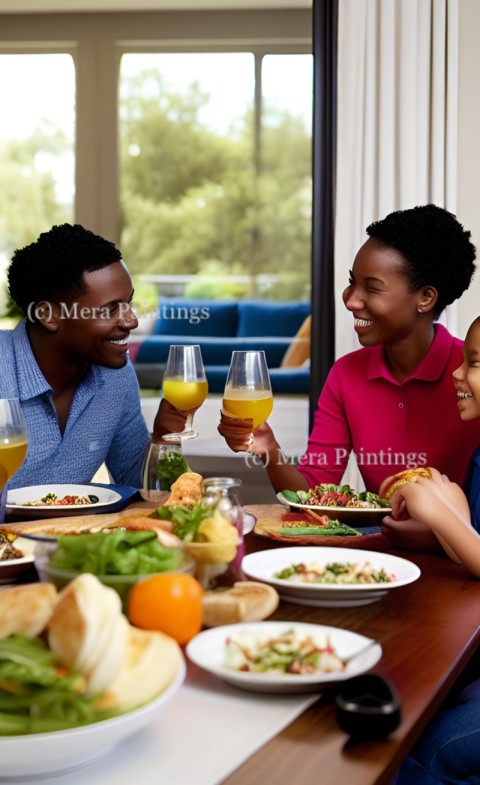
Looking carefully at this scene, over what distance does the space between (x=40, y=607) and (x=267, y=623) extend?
0.90ft

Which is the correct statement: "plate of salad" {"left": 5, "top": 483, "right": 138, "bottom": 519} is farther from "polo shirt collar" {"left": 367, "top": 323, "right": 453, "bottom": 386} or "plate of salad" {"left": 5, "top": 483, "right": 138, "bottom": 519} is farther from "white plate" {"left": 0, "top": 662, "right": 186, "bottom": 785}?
"white plate" {"left": 0, "top": 662, "right": 186, "bottom": 785}

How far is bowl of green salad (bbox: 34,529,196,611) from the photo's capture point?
3.17 feet

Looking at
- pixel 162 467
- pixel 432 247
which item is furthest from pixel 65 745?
pixel 432 247

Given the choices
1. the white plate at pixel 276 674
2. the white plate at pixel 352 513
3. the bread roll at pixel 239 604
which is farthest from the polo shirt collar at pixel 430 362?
the white plate at pixel 276 674

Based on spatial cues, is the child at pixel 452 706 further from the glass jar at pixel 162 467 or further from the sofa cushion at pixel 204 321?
the sofa cushion at pixel 204 321

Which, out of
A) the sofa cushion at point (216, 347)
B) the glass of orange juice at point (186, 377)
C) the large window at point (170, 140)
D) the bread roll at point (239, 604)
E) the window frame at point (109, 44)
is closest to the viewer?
→ the bread roll at point (239, 604)

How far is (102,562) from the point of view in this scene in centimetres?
97

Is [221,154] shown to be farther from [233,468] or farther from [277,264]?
[233,468]

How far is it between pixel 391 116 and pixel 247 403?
6.14ft

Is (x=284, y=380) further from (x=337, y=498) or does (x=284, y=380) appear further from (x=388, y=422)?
(x=337, y=498)

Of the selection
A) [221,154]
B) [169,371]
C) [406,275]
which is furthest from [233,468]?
[169,371]

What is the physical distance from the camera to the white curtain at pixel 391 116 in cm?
324

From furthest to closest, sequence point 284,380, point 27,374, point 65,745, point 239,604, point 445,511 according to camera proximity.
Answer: point 284,380
point 27,374
point 445,511
point 239,604
point 65,745

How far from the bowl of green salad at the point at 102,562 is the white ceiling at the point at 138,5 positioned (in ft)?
23.8
